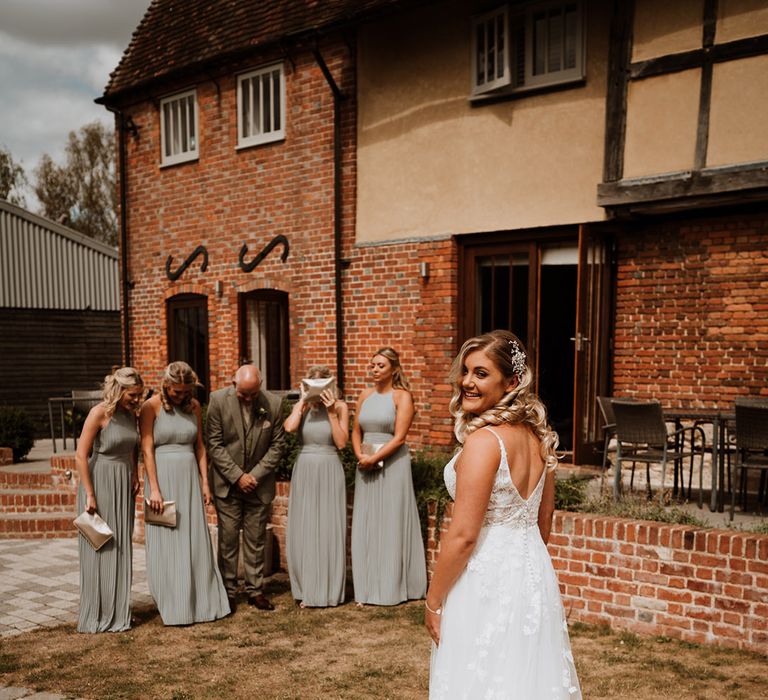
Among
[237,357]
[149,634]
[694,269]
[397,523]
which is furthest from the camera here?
[237,357]

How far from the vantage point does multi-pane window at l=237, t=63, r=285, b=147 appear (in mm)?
11117

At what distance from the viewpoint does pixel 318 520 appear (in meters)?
5.86

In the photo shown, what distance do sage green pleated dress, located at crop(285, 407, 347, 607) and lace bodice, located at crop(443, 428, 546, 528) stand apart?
3.22 meters

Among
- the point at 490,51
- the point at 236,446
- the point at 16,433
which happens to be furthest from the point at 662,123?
the point at 16,433

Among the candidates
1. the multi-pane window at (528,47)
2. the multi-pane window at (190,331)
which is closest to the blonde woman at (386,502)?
the multi-pane window at (528,47)

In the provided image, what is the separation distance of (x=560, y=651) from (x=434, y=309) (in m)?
6.95

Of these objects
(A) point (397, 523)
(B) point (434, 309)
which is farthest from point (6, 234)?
(A) point (397, 523)

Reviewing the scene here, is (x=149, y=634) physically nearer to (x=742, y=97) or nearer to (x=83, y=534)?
(x=83, y=534)

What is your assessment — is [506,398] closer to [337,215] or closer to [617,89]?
[617,89]

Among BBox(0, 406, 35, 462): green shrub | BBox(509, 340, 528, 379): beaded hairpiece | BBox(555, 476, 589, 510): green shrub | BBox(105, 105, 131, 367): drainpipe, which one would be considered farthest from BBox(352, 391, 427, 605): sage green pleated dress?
BBox(105, 105, 131, 367): drainpipe

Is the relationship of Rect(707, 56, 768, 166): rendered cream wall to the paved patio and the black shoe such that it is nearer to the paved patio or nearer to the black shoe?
the black shoe

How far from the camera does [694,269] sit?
26.2 feet

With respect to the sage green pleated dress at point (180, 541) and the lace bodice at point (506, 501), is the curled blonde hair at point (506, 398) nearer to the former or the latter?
the lace bodice at point (506, 501)

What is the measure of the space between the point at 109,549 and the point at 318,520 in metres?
1.61
